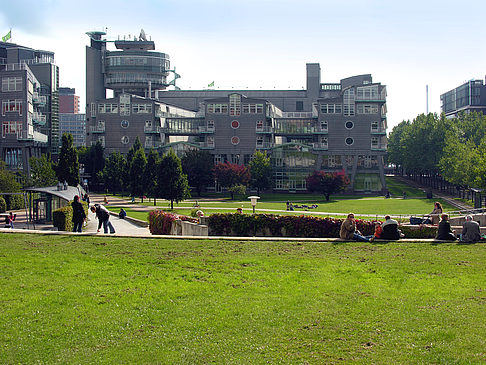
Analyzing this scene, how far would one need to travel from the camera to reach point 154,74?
A: 12256 cm

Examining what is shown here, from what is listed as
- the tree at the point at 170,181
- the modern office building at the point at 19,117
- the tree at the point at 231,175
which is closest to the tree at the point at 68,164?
the modern office building at the point at 19,117

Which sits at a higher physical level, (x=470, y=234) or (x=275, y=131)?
(x=275, y=131)

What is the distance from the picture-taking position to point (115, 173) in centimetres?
8338

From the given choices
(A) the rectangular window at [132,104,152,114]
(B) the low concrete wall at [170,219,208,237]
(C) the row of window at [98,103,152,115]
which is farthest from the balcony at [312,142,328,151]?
(B) the low concrete wall at [170,219,208,237]

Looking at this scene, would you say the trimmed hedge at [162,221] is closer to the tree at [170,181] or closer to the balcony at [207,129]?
the tree at [170,181]

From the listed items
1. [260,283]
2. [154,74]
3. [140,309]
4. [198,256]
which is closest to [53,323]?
[140,309]

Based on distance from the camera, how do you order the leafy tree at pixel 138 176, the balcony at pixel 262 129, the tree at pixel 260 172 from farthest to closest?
the balcony at pixel 262 129
the tree at pixel 260 172
the leafy tree at pixel 138 176

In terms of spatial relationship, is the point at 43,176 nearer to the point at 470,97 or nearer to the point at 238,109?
the point at 238,109

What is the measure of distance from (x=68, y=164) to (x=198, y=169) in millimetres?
24497

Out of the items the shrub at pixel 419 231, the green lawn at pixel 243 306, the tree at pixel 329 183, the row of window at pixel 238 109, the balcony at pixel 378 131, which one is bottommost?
the green lawn at pixel 243 306

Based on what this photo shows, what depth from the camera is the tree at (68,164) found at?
69750 millimetres

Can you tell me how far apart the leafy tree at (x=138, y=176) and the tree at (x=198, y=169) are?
17078 mm

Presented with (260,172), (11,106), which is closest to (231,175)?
(260,172)

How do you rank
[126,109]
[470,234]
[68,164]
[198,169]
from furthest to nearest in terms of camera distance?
[126,109] → [198,169] → [68,164] → [470,234]
